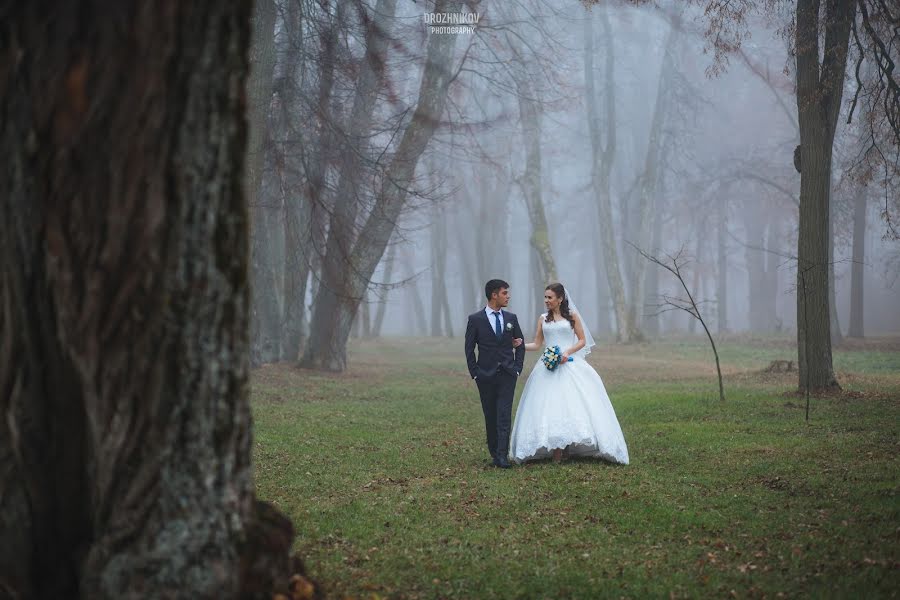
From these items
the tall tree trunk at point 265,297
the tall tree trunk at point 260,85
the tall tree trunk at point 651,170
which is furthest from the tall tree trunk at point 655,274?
the tall tree trunk at point 260,85

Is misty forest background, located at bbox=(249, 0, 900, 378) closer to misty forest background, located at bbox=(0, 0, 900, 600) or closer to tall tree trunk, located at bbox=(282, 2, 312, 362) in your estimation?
tall tree trunk, located at bbox=(282, 2, 312, 362)

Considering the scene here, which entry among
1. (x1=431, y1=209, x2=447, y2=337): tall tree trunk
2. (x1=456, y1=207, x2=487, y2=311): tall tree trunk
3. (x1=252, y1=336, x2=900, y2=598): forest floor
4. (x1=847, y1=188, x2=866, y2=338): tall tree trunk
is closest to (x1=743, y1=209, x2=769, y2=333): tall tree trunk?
(x1=847, y1=188, x2=866, y2=338): tall tree trunk

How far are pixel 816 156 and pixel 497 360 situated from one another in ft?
26.5

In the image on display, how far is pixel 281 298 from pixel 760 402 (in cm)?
1733

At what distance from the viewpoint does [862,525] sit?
6.78 m

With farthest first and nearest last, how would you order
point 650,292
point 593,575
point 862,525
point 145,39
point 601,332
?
point 601,332
point 650,292
point 862,525
point 593,575
point 145,39

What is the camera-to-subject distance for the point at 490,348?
9.88 meters

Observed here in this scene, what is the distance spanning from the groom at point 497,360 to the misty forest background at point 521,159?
3321 mm

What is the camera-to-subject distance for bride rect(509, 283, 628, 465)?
9.95 m

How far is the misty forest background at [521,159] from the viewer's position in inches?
656

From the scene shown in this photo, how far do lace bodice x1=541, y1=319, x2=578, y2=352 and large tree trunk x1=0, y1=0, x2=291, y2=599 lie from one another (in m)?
6.81

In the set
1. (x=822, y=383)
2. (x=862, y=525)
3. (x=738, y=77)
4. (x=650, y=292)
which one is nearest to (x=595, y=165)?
(x=650, y=292)

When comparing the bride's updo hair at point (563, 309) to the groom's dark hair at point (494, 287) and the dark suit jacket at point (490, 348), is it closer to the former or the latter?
the dark suit jacket at point (490, 348)

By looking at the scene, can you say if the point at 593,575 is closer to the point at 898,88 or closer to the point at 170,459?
the point at 170,459
